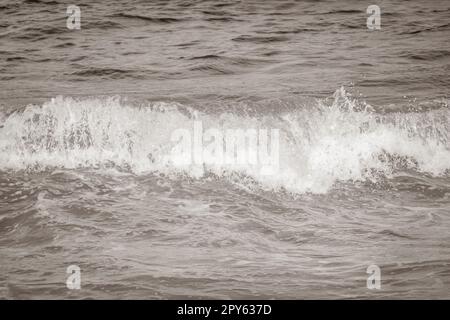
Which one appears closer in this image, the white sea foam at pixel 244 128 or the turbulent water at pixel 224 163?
the turbulent water at pixel 224 163

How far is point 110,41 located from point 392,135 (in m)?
6.52

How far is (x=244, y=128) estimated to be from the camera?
8289 mm

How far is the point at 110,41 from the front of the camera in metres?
12.1

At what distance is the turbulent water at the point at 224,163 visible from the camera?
14.8 ft

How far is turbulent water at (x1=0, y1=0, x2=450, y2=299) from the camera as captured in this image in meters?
4.51

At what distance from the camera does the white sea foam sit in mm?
7328

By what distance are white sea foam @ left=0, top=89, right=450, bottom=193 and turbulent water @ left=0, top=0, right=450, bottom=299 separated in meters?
0.03

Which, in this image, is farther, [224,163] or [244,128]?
[244,128]

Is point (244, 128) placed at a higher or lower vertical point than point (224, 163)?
higher

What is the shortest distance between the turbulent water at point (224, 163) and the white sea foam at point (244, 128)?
0.03 m

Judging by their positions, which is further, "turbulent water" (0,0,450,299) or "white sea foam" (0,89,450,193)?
"white sea foam" (0,89,450,193)

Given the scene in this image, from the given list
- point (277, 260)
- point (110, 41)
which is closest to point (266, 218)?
point (277, 260)

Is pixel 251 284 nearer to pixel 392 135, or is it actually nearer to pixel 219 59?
pixel 392 135

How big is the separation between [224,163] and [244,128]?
100 cm
